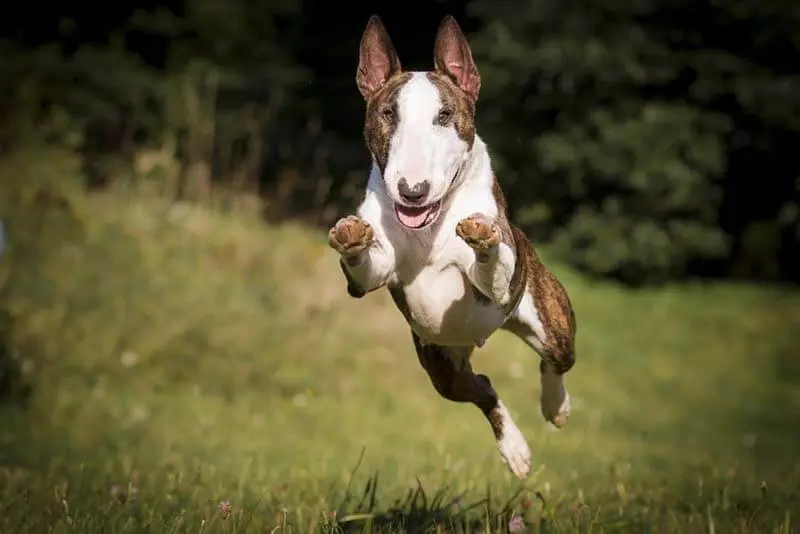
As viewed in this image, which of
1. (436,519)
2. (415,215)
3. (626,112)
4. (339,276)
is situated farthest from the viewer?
(626,112)

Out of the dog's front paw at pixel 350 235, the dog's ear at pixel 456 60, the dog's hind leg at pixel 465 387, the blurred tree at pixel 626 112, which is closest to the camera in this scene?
the dog's front paw at pixel 350 235

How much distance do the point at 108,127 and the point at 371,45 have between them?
12681 millimetres

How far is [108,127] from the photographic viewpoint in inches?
619

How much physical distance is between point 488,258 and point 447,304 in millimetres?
306

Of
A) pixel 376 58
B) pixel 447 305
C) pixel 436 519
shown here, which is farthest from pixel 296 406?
pixel 376 58

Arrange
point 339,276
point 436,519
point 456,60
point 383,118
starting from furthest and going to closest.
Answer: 1. point 339,276
2. point 436,519
3. point 456,60
4. point 383,118

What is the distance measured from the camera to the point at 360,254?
328 cm

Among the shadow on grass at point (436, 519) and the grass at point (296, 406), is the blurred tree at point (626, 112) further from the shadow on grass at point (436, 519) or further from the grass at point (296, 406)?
the shadow on grass at point (436, 519)

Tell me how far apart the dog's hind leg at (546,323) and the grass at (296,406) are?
387 mm

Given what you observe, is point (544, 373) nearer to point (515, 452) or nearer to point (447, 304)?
point (515, 452)

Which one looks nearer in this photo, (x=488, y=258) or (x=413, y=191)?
(x=413, y=191)

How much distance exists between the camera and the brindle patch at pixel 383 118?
3371 millimetres

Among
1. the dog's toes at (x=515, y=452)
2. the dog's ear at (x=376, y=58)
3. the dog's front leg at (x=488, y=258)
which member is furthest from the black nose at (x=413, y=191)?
the dog's toes at (x=515, y=452)

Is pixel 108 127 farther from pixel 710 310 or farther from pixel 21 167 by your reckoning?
pixel 710 310
